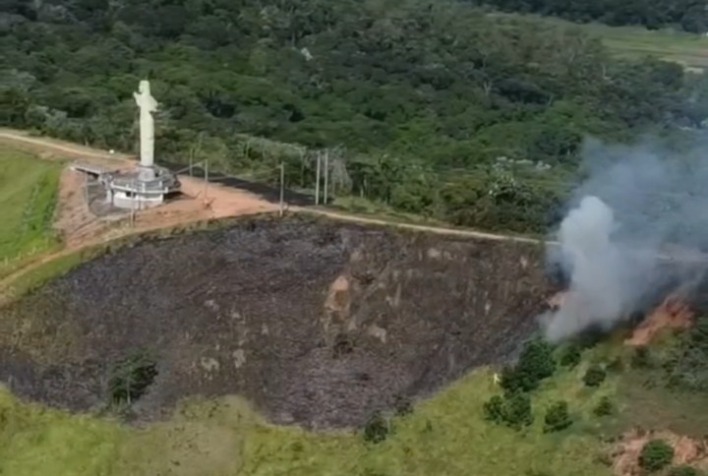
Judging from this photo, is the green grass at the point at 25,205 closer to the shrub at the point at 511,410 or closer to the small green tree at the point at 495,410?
the small green tree at the point at 495,410

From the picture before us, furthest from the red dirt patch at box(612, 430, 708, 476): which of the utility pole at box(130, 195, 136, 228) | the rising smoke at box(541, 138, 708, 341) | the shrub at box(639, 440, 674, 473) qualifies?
the utility pole at box(130, 195, 136, 228)

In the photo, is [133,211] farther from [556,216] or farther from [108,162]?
[556,216]

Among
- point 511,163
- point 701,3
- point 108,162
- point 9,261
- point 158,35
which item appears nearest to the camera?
point 9,261

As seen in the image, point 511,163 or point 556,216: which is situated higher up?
point 556,216

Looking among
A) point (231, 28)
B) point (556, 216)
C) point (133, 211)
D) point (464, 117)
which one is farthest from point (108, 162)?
point (231, 28)

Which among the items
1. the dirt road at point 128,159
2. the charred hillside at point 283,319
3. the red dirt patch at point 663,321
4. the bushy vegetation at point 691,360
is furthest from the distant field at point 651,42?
the bushy vegetation at point 691,360
